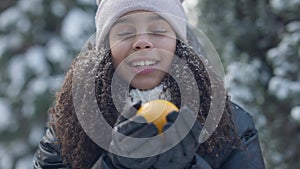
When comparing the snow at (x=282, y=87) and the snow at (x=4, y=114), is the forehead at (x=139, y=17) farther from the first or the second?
the snow at (x=4, y=114)

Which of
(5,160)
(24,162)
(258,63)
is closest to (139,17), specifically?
(258,63)

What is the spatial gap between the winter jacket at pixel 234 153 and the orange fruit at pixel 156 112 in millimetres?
343

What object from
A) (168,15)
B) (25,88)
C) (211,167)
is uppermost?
(25,88)

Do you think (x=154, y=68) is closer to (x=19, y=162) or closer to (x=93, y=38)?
(x=93, y=38)

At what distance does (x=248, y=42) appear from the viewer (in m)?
5.66

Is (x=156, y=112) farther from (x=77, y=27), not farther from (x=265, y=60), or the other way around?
(x=77, y=27)

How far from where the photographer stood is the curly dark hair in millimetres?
2307

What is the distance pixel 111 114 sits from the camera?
2.30 meters

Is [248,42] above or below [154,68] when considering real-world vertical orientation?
above

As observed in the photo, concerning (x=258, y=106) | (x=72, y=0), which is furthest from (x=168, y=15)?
(x=72, y=0)

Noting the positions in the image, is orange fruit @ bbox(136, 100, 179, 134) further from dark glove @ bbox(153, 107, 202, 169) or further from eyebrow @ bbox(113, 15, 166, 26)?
eyebrow @ bbox(113, 15, 166, 26)

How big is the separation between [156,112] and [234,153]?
1.53 ft

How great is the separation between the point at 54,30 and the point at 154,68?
16.8 feet

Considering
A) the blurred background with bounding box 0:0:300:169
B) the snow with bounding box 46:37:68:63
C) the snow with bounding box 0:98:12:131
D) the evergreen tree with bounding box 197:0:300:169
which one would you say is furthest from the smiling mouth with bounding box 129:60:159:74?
the snow with bounding box 0:98:12:131
